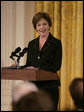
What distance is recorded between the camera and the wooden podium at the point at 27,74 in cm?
279

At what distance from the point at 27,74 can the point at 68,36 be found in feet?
8.40

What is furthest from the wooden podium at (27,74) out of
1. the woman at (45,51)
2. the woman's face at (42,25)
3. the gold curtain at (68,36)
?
the gold curtain at (68,36)

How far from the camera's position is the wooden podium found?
9.14ft

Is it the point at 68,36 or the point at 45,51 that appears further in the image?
the point at 68,36

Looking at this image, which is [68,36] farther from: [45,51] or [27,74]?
[27,74]

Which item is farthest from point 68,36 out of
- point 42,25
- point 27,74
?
point 27,74

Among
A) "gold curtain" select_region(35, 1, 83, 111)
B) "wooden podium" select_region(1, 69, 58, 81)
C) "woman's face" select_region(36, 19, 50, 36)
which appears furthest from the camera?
"gold curtain" select_region(35, 1, 83, 111)

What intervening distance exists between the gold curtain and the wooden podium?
2.23 meters

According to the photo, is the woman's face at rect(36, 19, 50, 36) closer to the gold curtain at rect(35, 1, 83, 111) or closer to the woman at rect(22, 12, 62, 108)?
the woman at rect(22, 12, 62, 108)

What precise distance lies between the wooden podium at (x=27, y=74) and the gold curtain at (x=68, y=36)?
7.32ft

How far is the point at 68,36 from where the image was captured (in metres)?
5.27

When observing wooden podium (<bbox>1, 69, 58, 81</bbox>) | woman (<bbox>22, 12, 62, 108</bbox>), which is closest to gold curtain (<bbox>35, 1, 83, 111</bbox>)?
woman (<bbox>22, 12, 62, 108</bbox>)

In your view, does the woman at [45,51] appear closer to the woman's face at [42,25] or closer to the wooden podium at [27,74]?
the woman's face at [42,25]

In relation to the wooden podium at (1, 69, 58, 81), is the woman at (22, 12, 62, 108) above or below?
above
